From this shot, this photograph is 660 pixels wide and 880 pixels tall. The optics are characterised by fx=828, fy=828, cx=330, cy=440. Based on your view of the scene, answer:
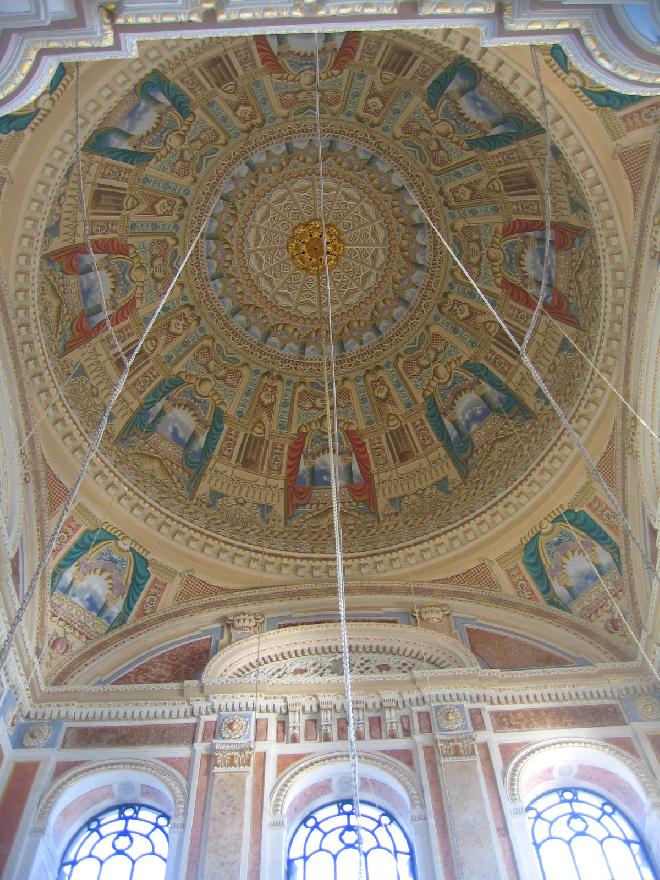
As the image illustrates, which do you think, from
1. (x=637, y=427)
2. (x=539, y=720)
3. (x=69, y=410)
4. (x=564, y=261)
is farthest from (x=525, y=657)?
(x=69, y=410)

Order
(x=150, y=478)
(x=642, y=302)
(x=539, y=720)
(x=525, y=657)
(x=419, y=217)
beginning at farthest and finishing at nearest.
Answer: (x=419, y=217)
(x=150, y=478)
(x=525, y=657)
(x=642, y=302)
(x=539, y=720)

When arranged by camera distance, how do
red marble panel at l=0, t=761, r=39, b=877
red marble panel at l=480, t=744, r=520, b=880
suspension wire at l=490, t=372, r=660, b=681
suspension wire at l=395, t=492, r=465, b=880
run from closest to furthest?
1. red marble panel at l=480, t=744, r=520, b=880
2. suspension wire at l=395, t=492, r=465, b=880
3. red marble panel at l=0, t=761, r=39, b=877
4. suspension wire at l=490, t=372, r=660, b=681

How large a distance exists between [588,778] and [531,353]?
7.21m

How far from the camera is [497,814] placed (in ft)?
30.3

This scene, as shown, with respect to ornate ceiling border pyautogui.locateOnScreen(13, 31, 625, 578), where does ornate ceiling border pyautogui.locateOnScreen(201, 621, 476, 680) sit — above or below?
below

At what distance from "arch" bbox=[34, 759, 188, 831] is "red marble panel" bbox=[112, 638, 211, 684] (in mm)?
1797

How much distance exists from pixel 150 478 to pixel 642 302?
8.37 meters

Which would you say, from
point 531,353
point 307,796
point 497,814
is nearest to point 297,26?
point 497,814

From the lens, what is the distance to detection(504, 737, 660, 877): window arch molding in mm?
9281

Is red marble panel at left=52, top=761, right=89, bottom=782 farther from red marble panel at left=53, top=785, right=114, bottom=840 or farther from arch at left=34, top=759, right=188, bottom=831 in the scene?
red marble panel at left=53, top=785, right=114, bottom=840

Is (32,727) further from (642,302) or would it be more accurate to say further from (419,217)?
(419,217)

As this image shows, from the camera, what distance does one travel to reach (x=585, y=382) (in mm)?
12711

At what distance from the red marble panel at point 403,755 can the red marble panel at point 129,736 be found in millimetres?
2478

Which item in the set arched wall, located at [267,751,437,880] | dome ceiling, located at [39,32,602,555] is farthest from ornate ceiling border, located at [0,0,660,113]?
arched wall, located at [267,751,437,880]
